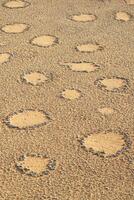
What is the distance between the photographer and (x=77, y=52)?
2.64 m

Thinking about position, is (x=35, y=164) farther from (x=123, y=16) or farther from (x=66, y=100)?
(x=123, y=16)

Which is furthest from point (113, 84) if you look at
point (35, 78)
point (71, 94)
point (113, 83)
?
point (35, 78)

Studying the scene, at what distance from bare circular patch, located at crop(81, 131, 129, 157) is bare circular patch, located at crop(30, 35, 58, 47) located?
88cm

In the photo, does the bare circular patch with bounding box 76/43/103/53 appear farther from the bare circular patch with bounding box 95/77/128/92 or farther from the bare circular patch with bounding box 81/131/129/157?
the bare circular patch with bounding box 81/131/129/157

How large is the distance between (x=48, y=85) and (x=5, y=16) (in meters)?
0.88

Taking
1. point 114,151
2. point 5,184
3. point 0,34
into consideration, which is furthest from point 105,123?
point 0,34

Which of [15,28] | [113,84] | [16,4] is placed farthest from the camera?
[16,4]

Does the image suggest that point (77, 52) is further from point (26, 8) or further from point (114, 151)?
point (114, 151)

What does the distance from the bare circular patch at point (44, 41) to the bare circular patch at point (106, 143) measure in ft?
2.89

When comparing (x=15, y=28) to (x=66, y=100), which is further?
(x=15, y=28)

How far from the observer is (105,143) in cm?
193

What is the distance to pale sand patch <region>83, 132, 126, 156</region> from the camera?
1.89m

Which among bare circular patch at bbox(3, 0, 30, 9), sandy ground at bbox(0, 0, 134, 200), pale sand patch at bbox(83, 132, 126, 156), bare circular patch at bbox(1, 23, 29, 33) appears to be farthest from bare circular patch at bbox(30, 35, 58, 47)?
pale sand patch at bbox(83, 132, 126, 156)

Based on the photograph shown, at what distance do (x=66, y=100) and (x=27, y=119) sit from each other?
22 cm
